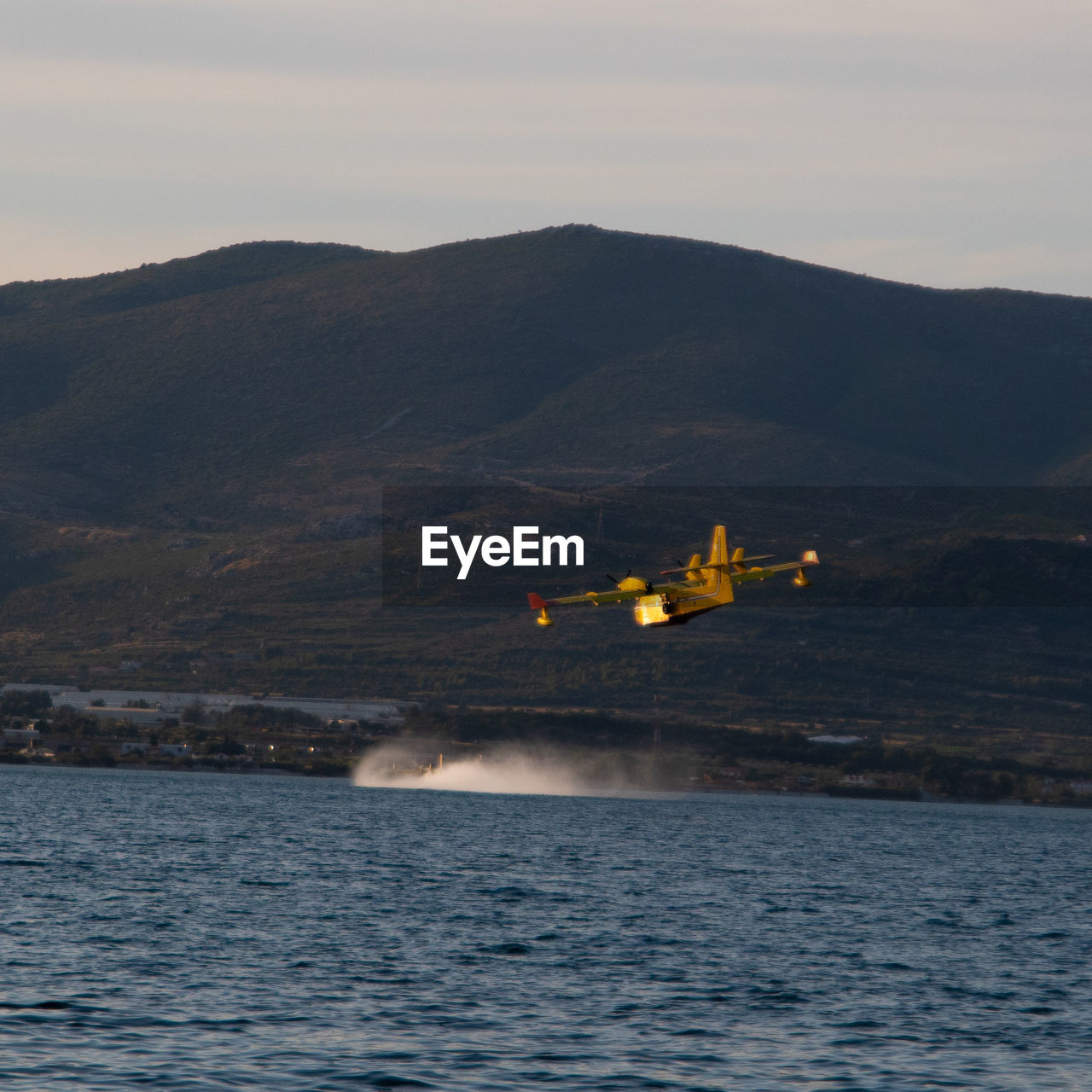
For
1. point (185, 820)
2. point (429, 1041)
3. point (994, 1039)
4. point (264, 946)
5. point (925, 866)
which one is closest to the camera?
point (429, 1041)

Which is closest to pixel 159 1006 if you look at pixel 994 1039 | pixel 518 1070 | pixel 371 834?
pixel 518 1070

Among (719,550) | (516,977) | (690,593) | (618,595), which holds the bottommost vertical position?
(516,977)

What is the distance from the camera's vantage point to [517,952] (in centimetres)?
8406

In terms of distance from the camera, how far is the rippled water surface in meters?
56.0

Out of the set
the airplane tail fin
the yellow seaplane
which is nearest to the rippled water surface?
the yellow seaplane

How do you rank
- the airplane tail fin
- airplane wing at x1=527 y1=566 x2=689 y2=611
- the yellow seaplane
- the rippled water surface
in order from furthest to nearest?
the airplane tail fin
the yellow seaplane
airplane wing at x1=527 y1=566 x2=689 y2=611
the rippled water surface

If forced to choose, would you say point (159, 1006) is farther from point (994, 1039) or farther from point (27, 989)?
point (994, 1039)

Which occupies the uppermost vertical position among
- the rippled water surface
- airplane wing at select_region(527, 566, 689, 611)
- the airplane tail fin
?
Result: the airplane tail fin

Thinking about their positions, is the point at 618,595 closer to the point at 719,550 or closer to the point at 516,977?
the point at 719,550

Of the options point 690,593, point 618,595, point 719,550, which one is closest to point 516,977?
point 618,595

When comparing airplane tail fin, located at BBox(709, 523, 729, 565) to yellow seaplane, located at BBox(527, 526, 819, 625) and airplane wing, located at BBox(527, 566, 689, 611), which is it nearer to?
yellow seaplane, located at BBox(527, 526, 819, 625)

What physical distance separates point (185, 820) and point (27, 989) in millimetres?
127076

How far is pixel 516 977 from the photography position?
75688 mm

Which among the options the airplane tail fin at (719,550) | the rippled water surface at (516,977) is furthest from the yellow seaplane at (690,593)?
the rippled water surface at (516,977)
